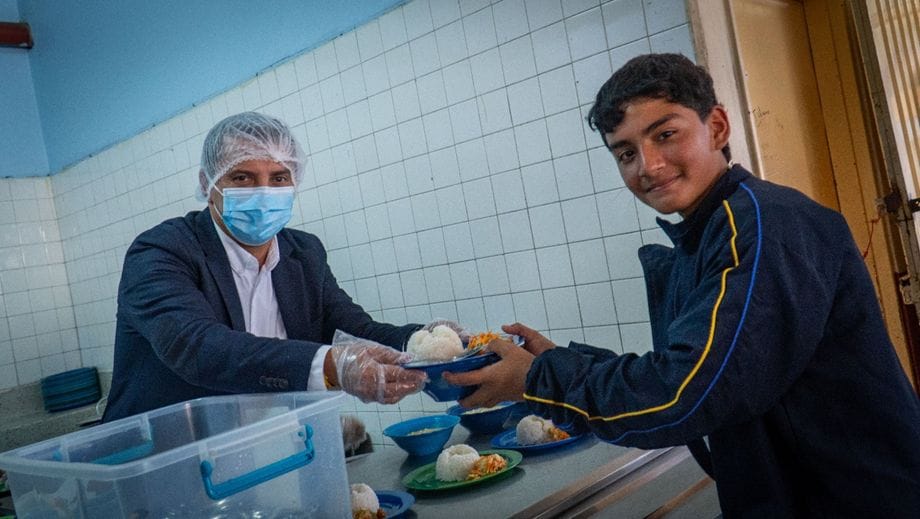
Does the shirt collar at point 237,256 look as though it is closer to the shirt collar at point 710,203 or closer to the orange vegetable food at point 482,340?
the orange vegetable food at point 482,340

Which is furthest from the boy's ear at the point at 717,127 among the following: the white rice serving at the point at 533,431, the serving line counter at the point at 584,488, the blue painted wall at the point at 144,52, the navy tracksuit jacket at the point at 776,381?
the blue painted wall at the point at 144,52

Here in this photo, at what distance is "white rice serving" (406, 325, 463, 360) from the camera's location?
68.6 inches

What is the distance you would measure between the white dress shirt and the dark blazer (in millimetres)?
27

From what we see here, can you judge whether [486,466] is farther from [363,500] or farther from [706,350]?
[706,350]

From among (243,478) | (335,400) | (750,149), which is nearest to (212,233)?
(335,400)

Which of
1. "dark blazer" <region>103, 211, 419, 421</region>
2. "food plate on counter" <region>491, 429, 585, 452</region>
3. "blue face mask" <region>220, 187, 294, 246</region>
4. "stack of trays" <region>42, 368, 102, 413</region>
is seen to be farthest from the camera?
"stack of trays" <region>42, 368, 102, 413</region>

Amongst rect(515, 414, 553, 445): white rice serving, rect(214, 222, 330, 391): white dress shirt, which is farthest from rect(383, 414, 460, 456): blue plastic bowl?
rect(214, 222, 330, 391): white dress shirt

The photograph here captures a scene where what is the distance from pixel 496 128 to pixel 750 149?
108 centimetres

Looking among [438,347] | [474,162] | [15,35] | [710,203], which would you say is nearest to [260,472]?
[438,347]

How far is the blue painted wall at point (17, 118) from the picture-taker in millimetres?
5586

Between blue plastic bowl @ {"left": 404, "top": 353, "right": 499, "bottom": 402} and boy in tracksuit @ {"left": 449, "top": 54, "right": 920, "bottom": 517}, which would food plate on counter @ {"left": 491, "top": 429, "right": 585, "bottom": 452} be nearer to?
blue plastic bowl @ {"left": 404, "top": 353, "right": 499, "bottom": 402}

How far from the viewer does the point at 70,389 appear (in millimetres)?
5371

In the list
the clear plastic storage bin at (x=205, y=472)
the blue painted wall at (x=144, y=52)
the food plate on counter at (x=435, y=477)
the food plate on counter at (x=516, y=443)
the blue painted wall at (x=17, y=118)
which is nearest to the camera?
the clear plastic storage bin at (x=205, y=472)

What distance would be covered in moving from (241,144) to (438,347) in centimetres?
104
